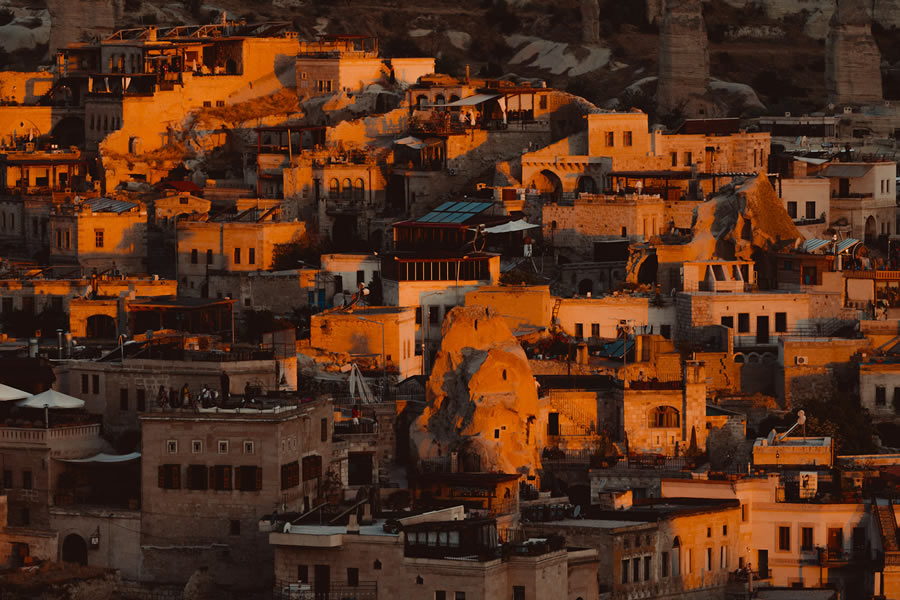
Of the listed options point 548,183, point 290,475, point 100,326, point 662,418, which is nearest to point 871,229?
point 548,183

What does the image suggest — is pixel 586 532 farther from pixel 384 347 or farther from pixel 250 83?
pixel 250 83

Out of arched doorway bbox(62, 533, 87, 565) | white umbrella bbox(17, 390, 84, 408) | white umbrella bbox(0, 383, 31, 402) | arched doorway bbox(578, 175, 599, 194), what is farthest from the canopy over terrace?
arched doorway bbox(578, 175, 599, 194)

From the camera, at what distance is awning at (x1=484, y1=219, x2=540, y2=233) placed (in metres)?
89.4

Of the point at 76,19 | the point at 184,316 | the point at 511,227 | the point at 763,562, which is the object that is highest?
the point at 76,19

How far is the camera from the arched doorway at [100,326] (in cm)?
8350

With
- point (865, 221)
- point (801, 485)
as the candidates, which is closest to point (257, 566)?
point (801, 485)

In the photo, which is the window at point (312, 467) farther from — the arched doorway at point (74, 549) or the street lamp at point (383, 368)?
the street lamp at point (383, 368)

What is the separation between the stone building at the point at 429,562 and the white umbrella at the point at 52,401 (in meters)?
9.15

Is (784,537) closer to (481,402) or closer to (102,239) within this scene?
(481,402)

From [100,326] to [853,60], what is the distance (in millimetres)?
48194

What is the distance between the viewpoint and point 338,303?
3482 inches

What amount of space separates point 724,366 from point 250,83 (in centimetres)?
2937

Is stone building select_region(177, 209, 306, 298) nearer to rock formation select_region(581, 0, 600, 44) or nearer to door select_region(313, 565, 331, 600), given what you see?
door select_region(313, 565, 331, 600)

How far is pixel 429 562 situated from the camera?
6200 cm
